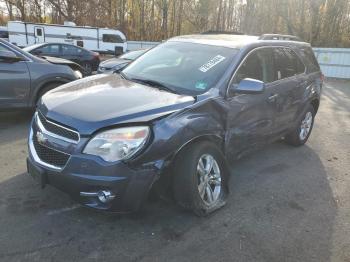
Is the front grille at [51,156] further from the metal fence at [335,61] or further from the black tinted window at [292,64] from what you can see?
the metal fence at [335,61]

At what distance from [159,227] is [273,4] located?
31140 millimetres

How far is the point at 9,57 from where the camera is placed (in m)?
6.35

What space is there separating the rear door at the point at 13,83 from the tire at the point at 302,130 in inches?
181

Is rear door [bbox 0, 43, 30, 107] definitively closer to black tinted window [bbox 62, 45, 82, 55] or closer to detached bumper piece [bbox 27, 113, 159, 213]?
detached bumper piece [bbox 27, 113, 159, 213]

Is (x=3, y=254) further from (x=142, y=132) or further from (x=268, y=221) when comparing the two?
(x=268, y=221)

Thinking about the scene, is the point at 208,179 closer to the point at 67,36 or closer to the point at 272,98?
the point at 272,98

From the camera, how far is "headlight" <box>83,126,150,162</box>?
3100 mm

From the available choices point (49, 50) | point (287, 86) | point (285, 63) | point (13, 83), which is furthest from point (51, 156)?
point (49, 50)

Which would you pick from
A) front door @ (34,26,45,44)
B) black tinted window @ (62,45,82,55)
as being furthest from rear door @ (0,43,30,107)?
front door @ (34,26,45,44)

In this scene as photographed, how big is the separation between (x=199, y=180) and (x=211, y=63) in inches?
54.8

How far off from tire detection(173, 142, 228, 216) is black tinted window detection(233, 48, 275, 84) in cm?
94

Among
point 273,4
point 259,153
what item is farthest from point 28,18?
point 259,153

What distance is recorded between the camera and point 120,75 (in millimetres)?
4621

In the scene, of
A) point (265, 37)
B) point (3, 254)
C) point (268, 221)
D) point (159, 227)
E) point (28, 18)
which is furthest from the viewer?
point (28, 18)
